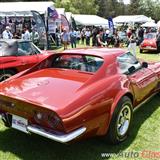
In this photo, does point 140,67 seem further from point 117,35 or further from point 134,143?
point 117,35

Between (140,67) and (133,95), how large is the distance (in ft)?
3.46

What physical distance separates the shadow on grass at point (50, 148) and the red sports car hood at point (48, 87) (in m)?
0.85

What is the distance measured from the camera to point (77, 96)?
4.03 m

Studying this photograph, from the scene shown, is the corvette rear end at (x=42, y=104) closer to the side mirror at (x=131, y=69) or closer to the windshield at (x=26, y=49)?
the side mirror at (x=131, y=69)

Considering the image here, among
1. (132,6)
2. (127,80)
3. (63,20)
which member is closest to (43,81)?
(127,80)

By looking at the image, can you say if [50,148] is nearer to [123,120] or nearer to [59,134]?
[59,134]

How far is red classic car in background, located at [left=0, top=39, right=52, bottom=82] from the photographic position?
7.90m

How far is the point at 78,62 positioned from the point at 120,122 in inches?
49.5

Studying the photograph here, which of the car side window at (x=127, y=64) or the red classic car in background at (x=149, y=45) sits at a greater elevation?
the car side window at (x=127, y=64)

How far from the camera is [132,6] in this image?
295ft

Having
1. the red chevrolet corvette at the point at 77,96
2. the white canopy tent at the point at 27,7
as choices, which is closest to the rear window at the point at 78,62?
the red chevrolet corvette at the point at 77,96

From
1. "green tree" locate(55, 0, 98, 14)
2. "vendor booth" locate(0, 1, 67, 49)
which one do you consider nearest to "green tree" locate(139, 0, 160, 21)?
"green tree" locate(55, 0, 98, 14)

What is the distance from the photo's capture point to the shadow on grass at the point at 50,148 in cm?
433

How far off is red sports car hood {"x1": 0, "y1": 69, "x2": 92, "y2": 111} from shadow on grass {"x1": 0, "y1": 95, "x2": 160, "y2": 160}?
85 cm
